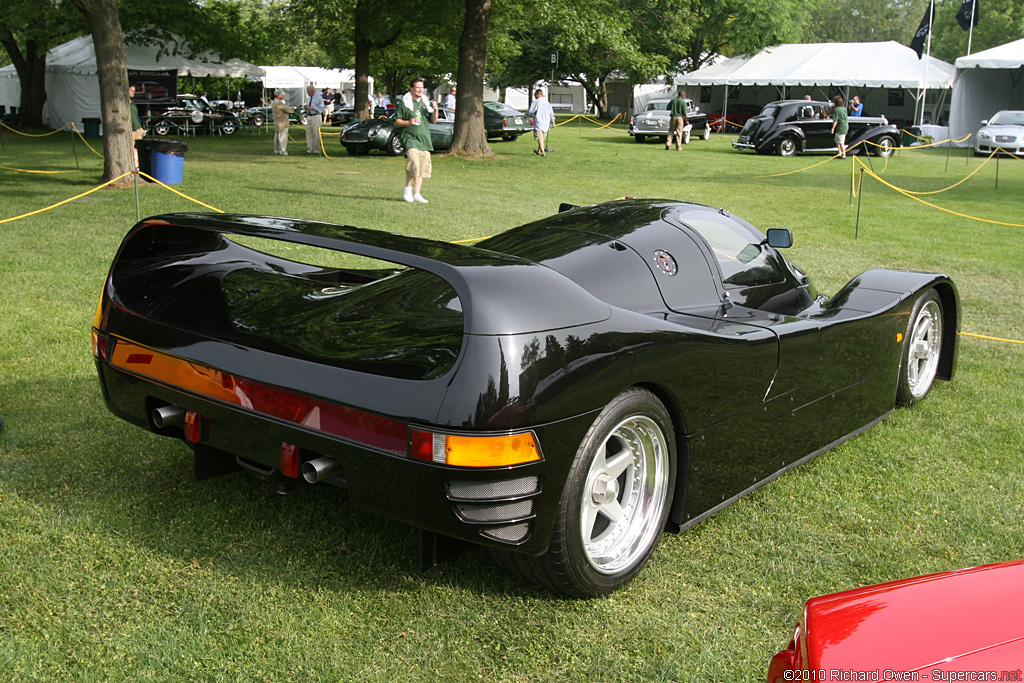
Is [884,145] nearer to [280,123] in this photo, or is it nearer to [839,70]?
[839,70]

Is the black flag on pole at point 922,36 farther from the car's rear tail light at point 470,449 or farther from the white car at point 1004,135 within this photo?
the car's rear tail light at point 470,449

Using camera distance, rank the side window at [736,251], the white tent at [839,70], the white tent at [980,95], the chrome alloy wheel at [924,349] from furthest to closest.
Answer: the white tent at [839,70] → the white tent at [980,95] → the chrome alloy wheel at [924,349] → the side window at [736,251]

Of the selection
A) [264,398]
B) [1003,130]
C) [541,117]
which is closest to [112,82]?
[541,117]

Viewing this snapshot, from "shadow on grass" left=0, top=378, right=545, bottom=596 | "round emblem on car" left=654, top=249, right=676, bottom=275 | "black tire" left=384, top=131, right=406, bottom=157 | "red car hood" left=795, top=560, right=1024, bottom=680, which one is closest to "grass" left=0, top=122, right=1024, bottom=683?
"shadow on grass" left=0, top=378, right=545, bottom=596

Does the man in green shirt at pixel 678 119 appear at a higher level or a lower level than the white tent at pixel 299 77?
lower

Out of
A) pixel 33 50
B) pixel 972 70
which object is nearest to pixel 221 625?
pixel 972 70

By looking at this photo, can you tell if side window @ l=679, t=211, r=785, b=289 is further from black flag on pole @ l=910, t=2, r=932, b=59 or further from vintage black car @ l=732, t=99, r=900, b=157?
black flag on pole @ l=910, t=2, r=932, b=59

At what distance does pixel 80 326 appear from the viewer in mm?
6285

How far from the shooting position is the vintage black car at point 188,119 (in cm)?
3044

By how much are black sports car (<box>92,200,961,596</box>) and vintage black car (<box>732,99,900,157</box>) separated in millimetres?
24709

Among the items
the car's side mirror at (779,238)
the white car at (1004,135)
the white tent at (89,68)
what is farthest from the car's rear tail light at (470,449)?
the white tent at (89,68)

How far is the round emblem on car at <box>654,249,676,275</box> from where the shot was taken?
3.78 m

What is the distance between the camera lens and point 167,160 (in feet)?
51.4

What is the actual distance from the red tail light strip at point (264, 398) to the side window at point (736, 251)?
6.82ft
